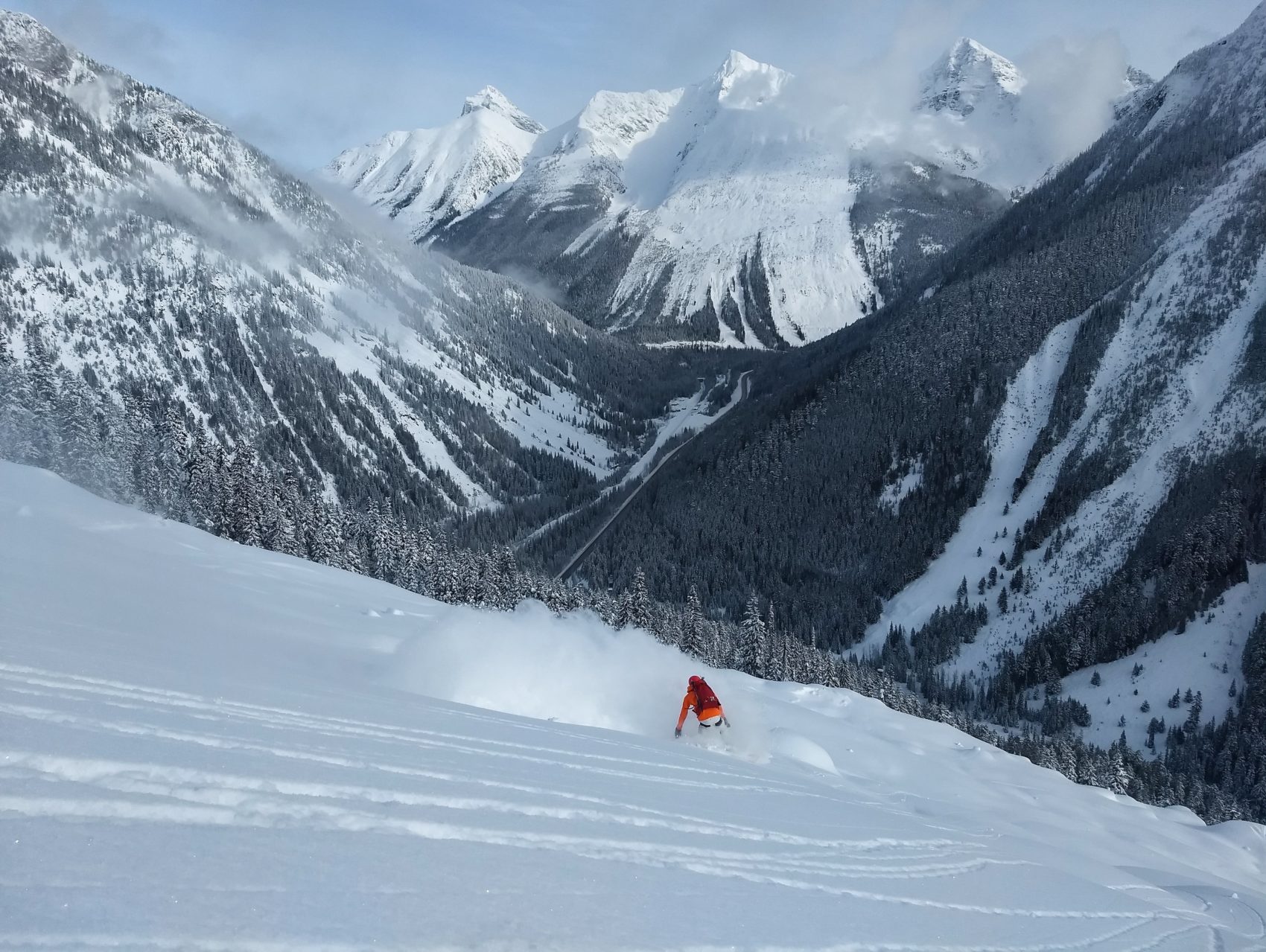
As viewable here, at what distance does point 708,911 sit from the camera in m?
5.30

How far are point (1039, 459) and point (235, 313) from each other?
6263 inches

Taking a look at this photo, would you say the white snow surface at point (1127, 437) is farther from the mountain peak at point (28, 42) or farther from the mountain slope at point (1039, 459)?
the mountain peak at point (28, 42)

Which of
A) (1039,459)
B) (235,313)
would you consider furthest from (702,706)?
(235,313)

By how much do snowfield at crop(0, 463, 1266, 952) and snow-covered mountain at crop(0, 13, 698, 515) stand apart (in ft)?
394

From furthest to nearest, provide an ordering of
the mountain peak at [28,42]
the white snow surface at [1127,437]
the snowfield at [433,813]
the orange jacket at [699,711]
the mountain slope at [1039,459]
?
1. the mountain peak at [28,42]
2. the white snow surface at [1127,437]
3. the mountain slope at [1039,459]
4. the orange jacket at [699,711]
5. the snowfield at [433,813]

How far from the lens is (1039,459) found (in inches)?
4513

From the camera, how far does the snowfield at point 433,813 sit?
386 centimetres

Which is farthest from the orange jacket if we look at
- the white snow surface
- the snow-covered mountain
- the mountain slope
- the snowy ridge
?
the snow-covered mountain

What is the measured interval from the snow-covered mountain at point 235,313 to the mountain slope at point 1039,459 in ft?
156

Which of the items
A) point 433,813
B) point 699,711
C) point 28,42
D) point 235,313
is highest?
point 28,42

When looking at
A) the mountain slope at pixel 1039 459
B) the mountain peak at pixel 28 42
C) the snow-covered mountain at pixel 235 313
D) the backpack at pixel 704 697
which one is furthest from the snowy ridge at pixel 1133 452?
the mountain peak at pixel 28 42

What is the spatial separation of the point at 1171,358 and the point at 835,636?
6809cm

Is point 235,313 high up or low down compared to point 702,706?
up

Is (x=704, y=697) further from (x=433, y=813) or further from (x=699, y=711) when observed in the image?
(x=433, y=813)
